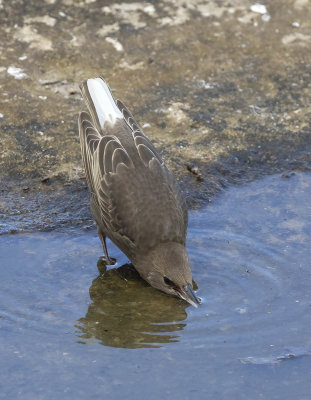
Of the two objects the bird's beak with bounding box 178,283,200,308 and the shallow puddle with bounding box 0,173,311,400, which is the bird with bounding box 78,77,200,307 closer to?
the bird's beak with bounding box 178,283,200,308

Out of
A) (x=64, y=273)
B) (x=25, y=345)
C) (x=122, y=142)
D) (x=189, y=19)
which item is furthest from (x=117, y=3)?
(x=25, y=345)

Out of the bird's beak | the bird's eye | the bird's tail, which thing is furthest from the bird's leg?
the bird's tail

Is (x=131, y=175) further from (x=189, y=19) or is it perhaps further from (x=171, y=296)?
(x=189, y=19)

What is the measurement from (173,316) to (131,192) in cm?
111

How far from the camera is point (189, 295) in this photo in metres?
5.63

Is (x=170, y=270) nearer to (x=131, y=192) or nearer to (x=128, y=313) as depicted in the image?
(x=128, y=313)

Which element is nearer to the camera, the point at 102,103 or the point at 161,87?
the point at 102,103

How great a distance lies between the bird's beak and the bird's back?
45cm

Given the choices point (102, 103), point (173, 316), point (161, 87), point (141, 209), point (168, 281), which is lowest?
point (173, 316)

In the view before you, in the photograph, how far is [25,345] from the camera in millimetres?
5137

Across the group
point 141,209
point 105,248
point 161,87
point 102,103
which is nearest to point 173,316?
point 141,209

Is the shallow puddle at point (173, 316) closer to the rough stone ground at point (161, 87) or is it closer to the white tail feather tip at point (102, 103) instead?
the rough stone ground at point (161, 87)

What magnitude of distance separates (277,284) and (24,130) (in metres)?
3.48

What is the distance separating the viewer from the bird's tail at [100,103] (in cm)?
686
